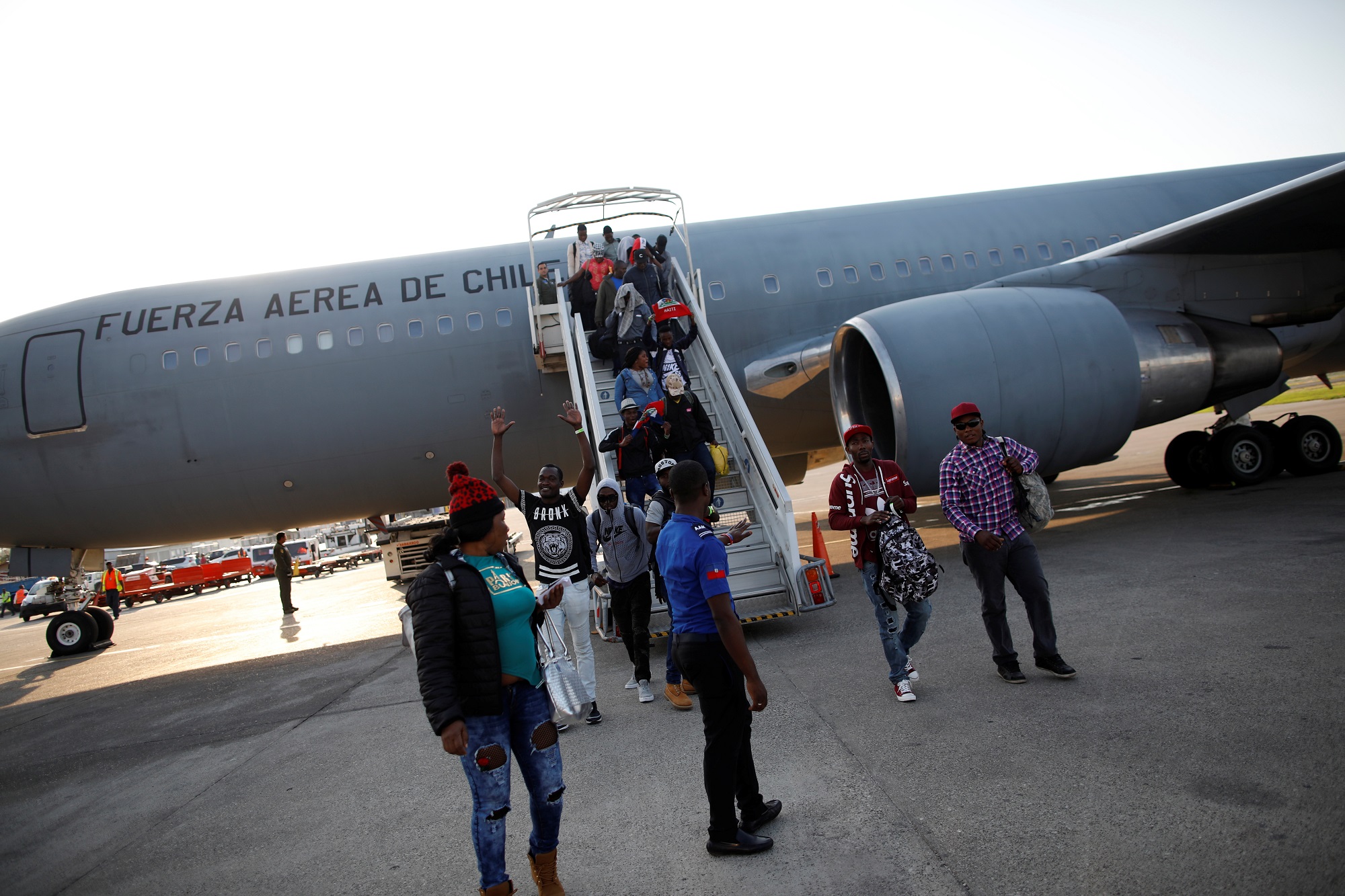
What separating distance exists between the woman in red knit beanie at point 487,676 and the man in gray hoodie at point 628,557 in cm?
239

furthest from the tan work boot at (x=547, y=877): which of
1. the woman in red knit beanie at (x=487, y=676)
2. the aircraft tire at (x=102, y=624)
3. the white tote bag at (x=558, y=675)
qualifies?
the aircraft tire at (x=102, y=624)

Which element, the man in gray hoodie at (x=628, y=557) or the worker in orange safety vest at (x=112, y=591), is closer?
the man in gray hoodie at (x=628, y=557)

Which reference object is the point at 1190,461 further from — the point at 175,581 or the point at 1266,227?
the point at 175,581

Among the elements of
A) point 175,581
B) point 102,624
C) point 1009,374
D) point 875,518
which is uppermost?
point 1009,374

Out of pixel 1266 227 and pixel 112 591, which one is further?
pixel 112 591

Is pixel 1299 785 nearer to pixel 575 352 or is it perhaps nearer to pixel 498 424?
Answer: pixel 498 424

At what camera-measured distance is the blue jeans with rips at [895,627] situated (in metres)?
4.69

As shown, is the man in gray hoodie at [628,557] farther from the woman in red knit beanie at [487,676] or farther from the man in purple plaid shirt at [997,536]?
the woman in red knit beanie at [487,676]

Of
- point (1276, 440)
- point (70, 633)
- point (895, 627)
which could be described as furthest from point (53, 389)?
point (1276, 440)

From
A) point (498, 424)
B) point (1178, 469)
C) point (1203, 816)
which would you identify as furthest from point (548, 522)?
point (1178, 469)

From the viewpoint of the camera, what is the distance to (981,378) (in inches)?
313

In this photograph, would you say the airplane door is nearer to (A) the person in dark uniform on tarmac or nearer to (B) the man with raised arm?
(A) the person in dark uniform on tarmac

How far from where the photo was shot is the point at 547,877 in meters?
3.03

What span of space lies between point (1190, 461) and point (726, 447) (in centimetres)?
779
